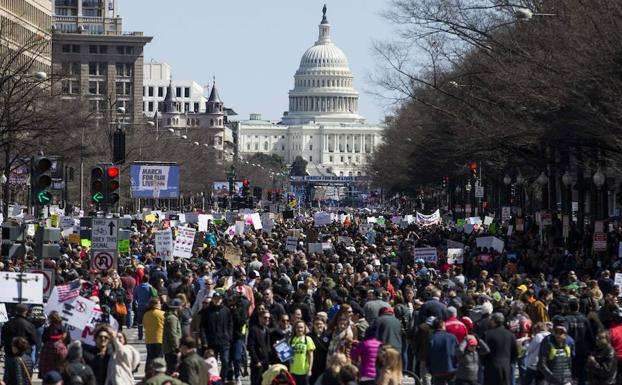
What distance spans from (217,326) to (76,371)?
6.75m

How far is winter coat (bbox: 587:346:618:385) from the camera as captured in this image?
22.1 m

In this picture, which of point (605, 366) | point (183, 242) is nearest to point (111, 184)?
point (183, 242)

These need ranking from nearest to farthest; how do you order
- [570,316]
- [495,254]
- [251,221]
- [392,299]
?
[570,316], [392,299], [495,254], [251,221]

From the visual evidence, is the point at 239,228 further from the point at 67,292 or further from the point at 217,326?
the point at 67,292

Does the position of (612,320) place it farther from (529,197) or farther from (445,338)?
(529,197)

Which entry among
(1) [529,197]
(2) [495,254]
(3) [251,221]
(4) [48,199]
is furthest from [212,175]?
(4) [48,199]

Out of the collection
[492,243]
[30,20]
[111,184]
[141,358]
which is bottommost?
[141,358]

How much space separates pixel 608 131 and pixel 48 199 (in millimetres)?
14791

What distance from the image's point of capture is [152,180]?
58.2 m

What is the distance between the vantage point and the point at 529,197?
100938mm

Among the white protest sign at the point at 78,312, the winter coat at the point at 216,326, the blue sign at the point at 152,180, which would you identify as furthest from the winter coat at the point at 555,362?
the blue sign at the point at 152,180

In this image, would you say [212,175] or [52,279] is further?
[212,175]

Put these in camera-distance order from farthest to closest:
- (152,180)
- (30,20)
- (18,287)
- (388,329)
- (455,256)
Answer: (30,20) < (152,180) < (455,256) < (18,287) < (388,329)

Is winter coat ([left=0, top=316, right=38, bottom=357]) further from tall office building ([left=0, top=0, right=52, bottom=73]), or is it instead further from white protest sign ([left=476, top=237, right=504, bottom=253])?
tall office building ([left=0, top=0, right=52, bottom=73])
